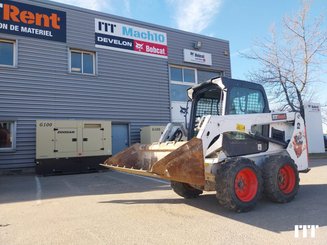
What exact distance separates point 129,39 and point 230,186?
43.7 ft

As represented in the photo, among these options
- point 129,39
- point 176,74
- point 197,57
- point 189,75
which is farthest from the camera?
point 197,57

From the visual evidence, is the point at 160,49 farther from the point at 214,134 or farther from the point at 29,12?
the point at 214,134

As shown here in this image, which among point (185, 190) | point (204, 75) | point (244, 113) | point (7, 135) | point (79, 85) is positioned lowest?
point (185, 190)

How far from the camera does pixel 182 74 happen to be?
64.2ft

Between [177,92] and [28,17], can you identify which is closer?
[28,17]

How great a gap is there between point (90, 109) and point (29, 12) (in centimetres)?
516

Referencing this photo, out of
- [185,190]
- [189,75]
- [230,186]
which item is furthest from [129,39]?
[230,186]

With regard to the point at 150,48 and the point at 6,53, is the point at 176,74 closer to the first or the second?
A: the point at 150,48

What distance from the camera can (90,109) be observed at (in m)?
15.8

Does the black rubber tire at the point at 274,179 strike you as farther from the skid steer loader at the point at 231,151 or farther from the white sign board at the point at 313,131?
the white sign board at the point at 313,131

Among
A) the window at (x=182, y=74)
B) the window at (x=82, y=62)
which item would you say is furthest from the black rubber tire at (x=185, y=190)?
the window at (x=182, y=74)

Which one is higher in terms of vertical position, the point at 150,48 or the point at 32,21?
the point at 32,21

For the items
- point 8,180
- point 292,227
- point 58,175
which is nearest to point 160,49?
point 58,175

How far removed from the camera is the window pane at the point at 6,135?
13773mm
